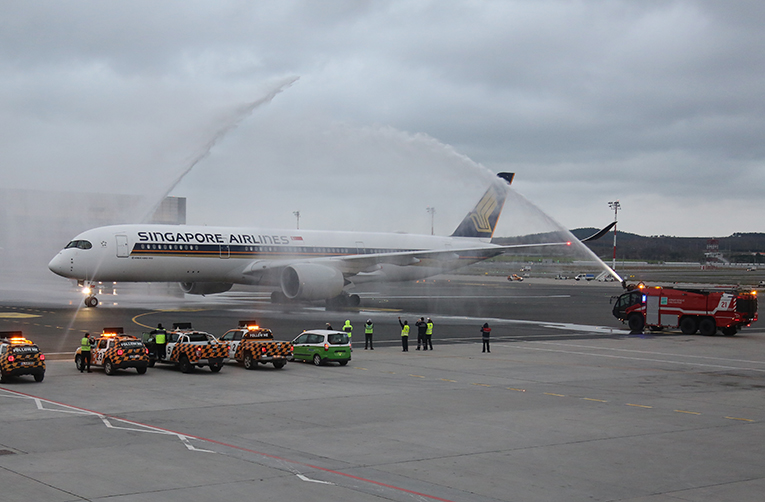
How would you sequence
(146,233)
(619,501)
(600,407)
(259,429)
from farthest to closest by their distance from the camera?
(146,233) < (600,407) < (259,429) < (619,501)

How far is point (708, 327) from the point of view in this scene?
1726 inches

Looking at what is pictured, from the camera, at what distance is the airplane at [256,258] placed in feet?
160

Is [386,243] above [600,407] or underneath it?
above

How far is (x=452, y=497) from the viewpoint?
465 inches

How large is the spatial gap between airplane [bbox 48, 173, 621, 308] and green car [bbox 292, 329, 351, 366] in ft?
72.0

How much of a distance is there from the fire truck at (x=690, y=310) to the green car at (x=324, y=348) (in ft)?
78.7

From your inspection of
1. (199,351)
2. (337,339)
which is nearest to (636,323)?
(337,339)

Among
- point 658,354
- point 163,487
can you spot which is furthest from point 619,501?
point 658,354

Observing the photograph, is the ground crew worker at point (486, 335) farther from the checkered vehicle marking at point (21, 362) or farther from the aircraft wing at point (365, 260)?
the aircraft wing at point (365, 260)

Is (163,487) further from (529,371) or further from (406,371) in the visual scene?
(529,371)

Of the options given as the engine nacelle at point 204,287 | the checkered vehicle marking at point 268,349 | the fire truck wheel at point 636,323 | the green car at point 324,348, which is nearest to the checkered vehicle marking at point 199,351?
the checkered vehicle marking at point 268,349

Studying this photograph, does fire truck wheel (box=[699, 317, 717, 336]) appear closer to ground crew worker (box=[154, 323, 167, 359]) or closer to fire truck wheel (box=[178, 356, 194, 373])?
fire truck wheel (box=[178, 356, 194, 373])

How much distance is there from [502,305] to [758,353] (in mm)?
31909

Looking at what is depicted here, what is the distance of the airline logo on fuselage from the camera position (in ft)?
164
